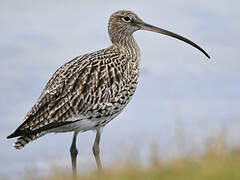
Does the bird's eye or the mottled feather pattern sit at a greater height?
the bird's eye

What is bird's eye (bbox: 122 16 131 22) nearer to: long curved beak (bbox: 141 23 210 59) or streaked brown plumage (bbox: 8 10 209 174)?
long curved beak (bbox: 141 23 210 59)

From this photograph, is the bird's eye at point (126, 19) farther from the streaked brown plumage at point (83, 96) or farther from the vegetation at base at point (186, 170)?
the vegetation at base at point (186, 170)

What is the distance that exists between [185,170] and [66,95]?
488cm

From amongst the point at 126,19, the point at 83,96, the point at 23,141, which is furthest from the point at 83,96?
the point at 126,19

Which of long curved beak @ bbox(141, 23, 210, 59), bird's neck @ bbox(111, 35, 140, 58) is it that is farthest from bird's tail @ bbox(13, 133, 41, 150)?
long curved beak @ bbox(141, 23, 210, 59)

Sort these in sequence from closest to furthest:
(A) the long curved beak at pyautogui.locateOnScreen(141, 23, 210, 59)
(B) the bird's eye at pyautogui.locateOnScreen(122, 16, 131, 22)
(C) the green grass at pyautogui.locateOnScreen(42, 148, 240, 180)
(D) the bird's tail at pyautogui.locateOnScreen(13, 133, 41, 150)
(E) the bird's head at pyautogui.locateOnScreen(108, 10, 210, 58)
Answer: (C) the green grass at pyautogui.locateOnScreen(42, 148, 240, 180)
(D) the bird's tail at pyautogui.locateOnScreen(13, 133, 41, 150)
(E) the bird's head at pyautogui.locateOnScreen(108, 10, 210, 58)
(B) the bird's eye at pyautogui.locateOnScreen(122, 16, 131, 22)
(A) the long curved beak at pyautogui.locateOnScreen(141, 23, 210, 59)

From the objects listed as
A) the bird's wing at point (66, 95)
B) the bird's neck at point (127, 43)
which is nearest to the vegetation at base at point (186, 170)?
the bird's wing at point (66, 95)

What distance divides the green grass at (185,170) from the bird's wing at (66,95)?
10.5 feet

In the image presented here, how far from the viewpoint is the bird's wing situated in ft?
40.2

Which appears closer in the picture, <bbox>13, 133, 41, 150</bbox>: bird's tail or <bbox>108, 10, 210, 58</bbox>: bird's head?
<bbox>13, 133, 41, 150</bbox>: bird's tail

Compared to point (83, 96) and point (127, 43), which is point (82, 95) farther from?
point (127, 43)

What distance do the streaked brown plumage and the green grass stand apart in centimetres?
322

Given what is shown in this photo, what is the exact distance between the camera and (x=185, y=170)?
862cm

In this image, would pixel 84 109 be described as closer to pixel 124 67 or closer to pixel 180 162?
pixel 124 67
